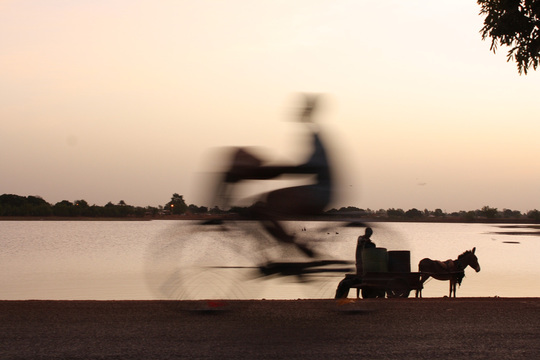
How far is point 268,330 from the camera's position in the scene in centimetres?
659

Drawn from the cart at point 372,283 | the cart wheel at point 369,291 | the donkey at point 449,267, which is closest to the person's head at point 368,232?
the cart at point 372,283

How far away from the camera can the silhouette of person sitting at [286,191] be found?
6.54 meters

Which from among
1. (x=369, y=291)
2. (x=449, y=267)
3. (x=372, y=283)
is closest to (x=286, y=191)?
(x=372, y=283)

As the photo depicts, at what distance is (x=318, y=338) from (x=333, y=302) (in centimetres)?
236

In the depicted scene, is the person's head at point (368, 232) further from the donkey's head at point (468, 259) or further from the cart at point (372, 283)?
the donkey's head at point (468, 259)

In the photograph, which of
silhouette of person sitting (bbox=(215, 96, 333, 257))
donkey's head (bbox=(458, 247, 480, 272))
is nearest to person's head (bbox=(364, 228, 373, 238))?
silhouette of person sitting (bbox=(215, 96, 333, 257))

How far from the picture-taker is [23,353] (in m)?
5.61

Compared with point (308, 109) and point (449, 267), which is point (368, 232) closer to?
point (308, 109)

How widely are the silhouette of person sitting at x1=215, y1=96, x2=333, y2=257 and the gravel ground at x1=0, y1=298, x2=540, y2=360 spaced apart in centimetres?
101

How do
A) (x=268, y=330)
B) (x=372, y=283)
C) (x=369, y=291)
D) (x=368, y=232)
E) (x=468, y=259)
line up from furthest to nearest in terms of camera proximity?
(x=468, y=259)
(x=369, y=291)
(x=372, y=283)
(x=368, y=232)
(x=268, y=330)

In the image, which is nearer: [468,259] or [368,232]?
[368,232]

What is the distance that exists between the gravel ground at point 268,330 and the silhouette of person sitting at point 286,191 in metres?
1.01

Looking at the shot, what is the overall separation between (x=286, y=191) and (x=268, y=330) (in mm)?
1327

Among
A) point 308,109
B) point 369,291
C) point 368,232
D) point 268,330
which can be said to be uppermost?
point 308,109
